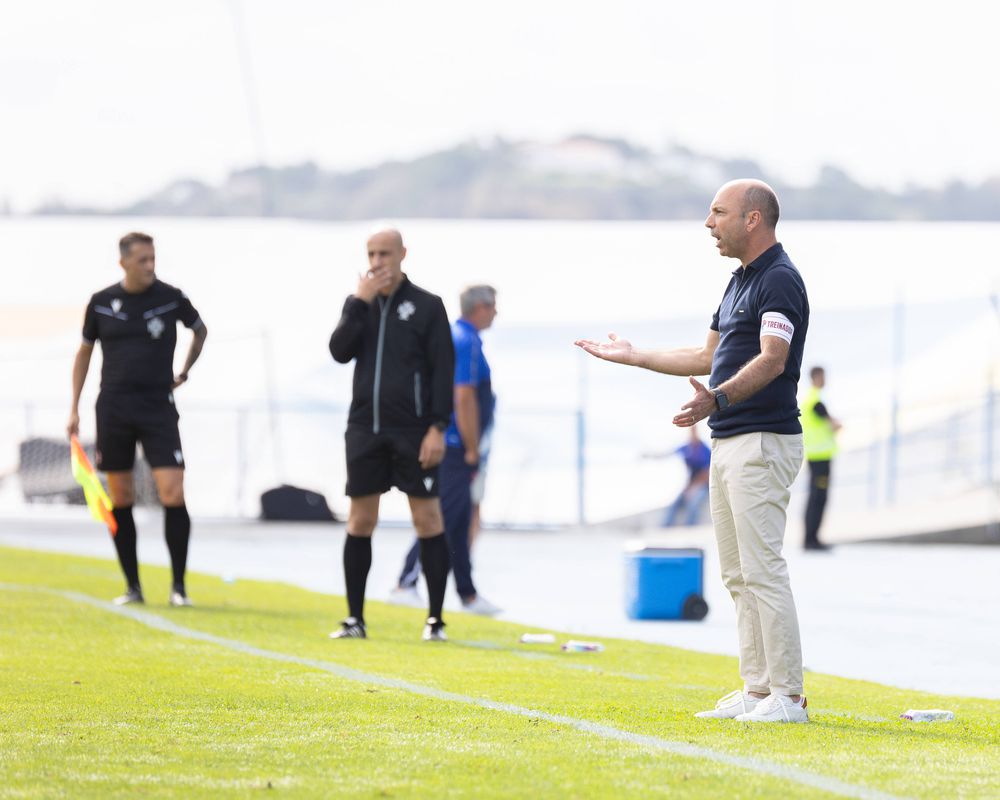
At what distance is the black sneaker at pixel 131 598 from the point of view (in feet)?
32.1

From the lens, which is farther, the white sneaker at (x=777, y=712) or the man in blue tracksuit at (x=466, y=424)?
the man in blue tracksuit at (x=466, y=424)

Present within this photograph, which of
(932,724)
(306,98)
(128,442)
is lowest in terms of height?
(932,724)

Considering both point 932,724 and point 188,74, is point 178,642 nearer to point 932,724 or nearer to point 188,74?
point 932,724

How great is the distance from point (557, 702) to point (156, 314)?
4297 mm

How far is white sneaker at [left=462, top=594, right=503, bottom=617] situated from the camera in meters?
10.7

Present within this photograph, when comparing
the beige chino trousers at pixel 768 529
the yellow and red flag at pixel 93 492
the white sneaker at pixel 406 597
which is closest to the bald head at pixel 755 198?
the beige chino trousers at pixel 768 529

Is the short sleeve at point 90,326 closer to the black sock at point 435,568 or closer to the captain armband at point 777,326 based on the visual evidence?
the black sock at point 435,568

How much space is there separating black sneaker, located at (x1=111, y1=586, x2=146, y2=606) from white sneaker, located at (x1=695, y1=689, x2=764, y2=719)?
4.81 meters

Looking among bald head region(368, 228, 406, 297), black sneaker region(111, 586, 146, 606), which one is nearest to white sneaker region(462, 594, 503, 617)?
black sneaker region(111, 586, 146, 606)

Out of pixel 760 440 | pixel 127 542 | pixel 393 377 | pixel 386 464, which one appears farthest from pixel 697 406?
pixel 127 542

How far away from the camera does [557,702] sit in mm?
6059

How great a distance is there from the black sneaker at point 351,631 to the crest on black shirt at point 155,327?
6.75 feet

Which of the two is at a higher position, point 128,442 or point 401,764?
point 128,442

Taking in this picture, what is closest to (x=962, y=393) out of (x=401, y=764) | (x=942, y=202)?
(x=401, y=764)
